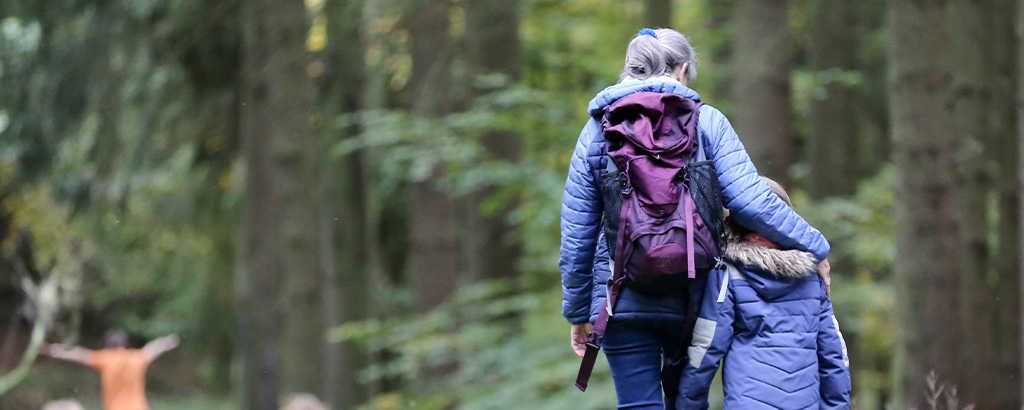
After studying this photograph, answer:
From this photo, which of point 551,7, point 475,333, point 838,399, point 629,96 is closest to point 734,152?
point 629,96

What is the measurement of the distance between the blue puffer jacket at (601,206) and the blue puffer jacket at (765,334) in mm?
89

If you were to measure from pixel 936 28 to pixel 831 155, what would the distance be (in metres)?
6.20

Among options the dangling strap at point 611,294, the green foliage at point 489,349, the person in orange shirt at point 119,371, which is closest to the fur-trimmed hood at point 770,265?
the dangling strap at point 611,294

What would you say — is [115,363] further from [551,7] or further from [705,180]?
[705,180]

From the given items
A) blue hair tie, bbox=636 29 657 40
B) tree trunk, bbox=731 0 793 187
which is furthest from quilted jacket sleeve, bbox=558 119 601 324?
tree trunk, bbox=731 0 793 187

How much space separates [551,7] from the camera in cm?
1334

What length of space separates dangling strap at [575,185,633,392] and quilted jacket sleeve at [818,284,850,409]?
0.67 meters

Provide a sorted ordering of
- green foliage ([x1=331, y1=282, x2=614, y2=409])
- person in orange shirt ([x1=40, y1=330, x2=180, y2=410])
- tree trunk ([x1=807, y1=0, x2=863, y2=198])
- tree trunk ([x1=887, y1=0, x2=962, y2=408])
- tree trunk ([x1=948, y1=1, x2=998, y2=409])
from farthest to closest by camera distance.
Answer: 1. tree trunk ([x1=807, y1=0, x2=863, y2=198])
2. person in orange shirt ([x1=40, y1=330, x2=180, y2=410])
3. green foliage ([x1=331, y1=282, x2=614, y2=409])
4. tree trunk ([x1=948, y1=1, x2=998, y2=409])
5. tree trunk ([x1=887, y1=0, x2=962, y2=408])

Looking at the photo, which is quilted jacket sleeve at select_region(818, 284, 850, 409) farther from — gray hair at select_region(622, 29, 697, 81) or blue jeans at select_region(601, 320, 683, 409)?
gray hair at select_region(622, 29, 697, 81)

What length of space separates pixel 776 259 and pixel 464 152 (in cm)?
691

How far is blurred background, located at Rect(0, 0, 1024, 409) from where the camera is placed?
6586 millimetres

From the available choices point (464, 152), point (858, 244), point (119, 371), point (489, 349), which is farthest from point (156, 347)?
point (858, 244)

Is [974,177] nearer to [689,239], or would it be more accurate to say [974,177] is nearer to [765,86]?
[765,86]

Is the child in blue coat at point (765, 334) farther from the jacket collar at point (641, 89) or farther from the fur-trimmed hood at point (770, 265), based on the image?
the jacket collar at point (641, 89)
